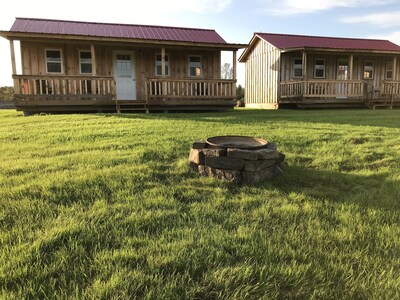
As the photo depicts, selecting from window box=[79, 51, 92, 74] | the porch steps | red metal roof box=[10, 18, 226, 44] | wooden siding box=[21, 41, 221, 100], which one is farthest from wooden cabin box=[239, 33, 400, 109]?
window box=[79, 51, 92, 74]

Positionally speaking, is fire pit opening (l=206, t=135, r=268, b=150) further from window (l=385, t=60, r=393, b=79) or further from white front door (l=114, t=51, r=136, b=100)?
window (l=385, t=60, r=393, b=79)

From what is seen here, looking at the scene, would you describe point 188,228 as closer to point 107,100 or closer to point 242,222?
point 242,222

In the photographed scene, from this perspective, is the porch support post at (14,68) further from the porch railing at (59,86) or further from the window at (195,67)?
the window at (195,67)

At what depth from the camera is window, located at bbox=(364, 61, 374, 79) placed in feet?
65.9

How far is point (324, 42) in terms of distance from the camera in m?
20.8

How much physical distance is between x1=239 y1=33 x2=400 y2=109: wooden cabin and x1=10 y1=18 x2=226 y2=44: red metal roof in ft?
15.2

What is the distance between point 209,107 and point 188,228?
12028mm

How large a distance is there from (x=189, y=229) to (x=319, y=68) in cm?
1932

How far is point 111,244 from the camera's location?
235 cm

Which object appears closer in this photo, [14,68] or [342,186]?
[342,186]

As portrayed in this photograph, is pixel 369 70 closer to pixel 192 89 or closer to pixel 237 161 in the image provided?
pixel 192 89

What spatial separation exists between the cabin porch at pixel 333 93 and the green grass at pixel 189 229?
12572mm

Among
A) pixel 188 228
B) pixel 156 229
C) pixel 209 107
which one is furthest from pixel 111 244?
pixel 209 107

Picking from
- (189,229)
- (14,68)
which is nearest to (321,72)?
(14,68)
